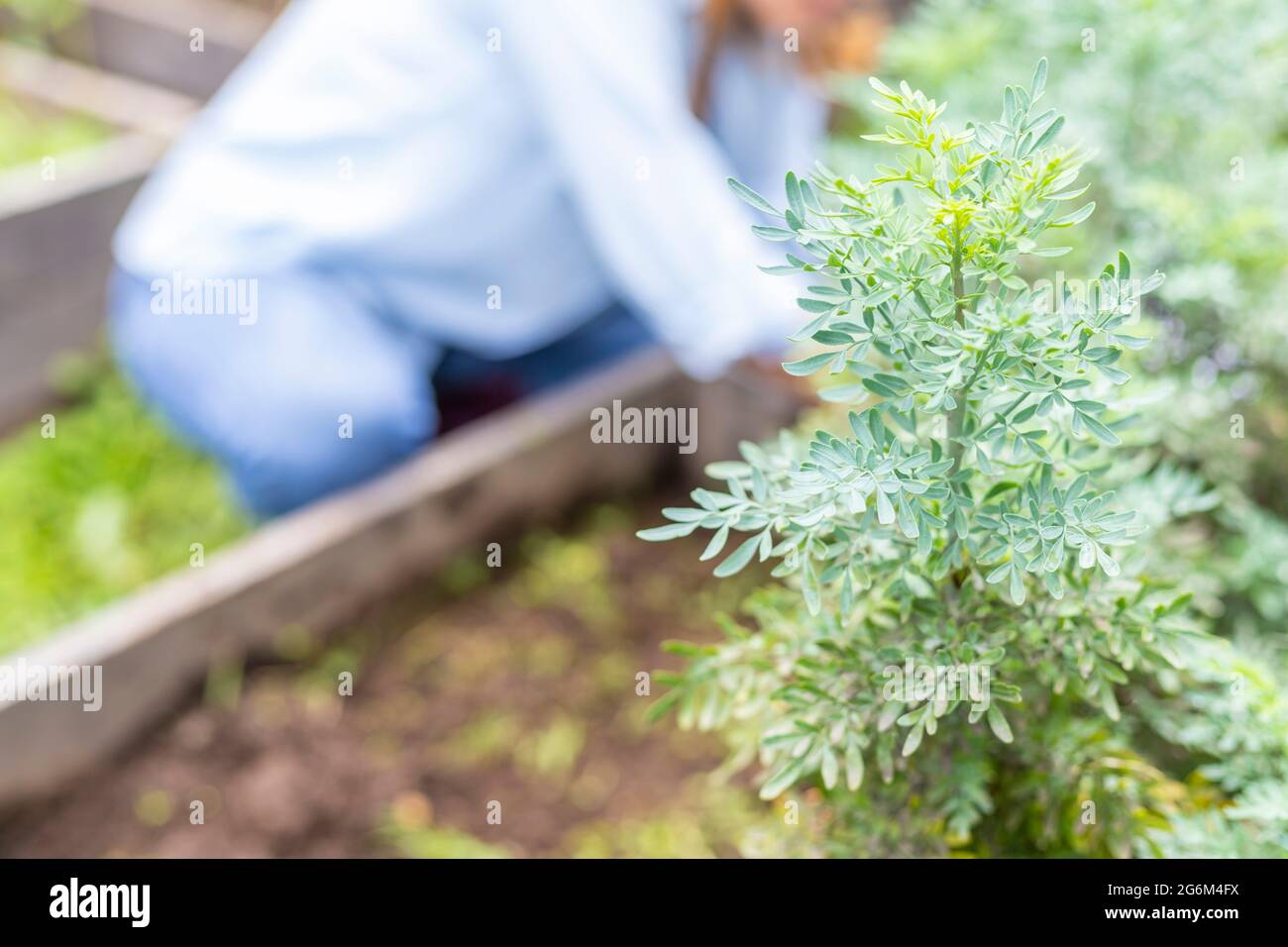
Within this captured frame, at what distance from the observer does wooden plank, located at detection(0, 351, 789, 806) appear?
5.78 ft

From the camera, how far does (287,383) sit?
2.17 meters

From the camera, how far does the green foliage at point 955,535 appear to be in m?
0.67

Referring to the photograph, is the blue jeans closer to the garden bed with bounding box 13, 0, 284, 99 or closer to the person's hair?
the person's hair

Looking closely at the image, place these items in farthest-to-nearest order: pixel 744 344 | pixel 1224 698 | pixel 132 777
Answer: pixel 744 344
pixel 132 777
pixel 1224 698

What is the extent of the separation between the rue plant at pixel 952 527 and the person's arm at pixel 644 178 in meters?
1.20

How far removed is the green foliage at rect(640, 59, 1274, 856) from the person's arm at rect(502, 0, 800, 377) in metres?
1.17

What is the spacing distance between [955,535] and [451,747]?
1331 millimetres

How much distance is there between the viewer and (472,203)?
2225 millimetres

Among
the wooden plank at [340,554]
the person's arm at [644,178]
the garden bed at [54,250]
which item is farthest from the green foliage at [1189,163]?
the garden bed at [54,250]

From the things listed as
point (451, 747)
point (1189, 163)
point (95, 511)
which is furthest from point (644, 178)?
point (95, 511)

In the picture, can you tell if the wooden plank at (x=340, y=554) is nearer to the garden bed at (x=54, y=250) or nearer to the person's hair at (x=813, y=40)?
the person's hair at (x=813, y=40)
